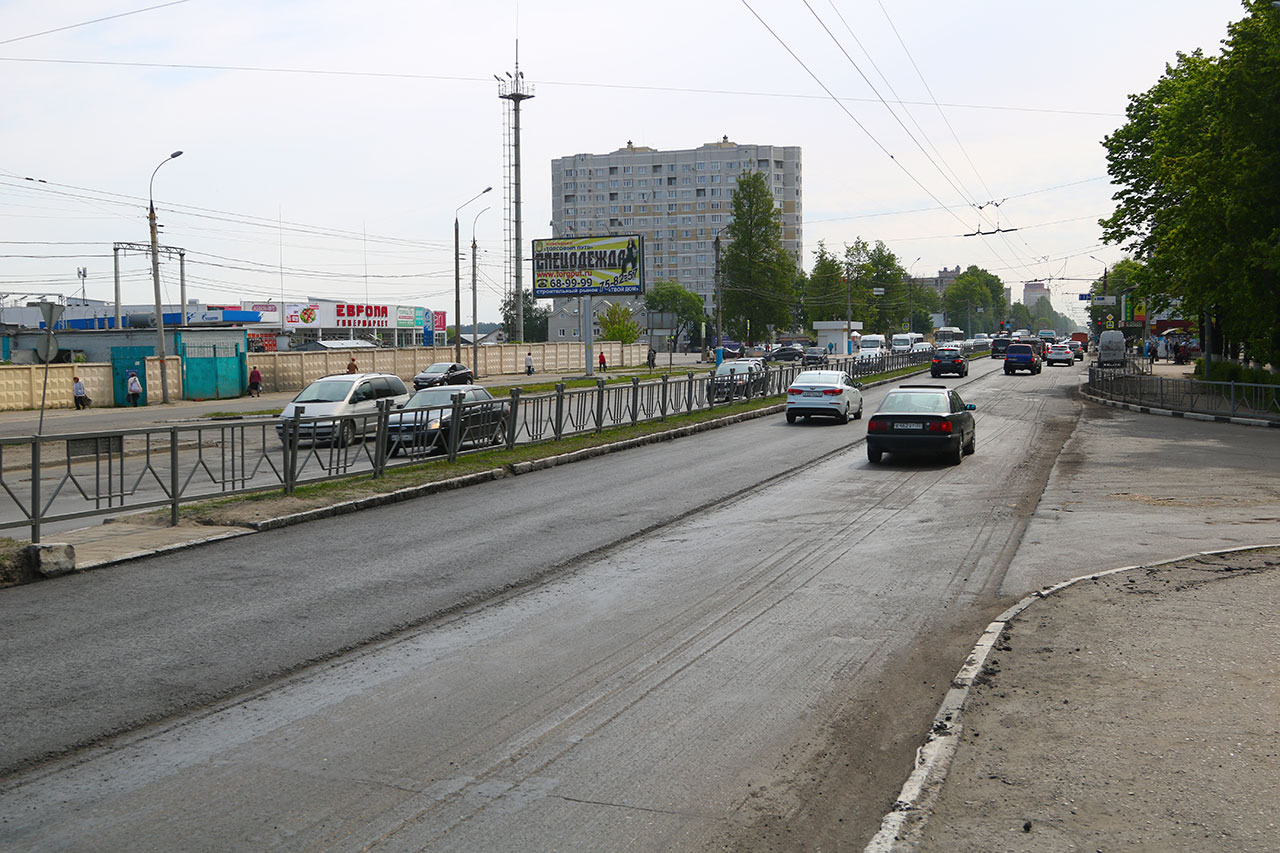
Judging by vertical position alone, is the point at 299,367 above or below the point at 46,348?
below

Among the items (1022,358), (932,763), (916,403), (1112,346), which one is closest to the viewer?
(932,763)

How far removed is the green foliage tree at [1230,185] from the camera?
30.0 meters

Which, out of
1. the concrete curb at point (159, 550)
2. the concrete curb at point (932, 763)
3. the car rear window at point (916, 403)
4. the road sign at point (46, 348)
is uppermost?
the road sign at point (46, 348)

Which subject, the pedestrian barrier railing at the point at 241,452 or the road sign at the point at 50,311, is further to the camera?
the road sign at the point at 50,311

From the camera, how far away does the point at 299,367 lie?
5378 cm

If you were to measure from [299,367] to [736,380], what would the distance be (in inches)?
1070

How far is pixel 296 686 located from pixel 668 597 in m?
3.49

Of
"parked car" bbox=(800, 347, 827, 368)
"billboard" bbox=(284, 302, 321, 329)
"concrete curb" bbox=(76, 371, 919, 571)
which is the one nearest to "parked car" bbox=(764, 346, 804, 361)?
"parked car" bbox=(800, 347, 827, 368)

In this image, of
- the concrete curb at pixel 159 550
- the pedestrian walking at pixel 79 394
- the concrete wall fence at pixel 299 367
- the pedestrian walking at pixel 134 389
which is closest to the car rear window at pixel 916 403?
the concrete curb at pixel 159 550

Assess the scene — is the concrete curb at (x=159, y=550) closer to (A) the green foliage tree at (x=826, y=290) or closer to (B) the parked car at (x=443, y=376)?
(B) the parked car at (x=443, y=376)

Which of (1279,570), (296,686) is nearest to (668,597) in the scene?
(296,686)

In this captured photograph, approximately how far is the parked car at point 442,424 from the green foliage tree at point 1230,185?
21887 millimetres

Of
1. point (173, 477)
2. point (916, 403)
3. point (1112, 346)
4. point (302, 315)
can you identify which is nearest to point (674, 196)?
point (302, 315)

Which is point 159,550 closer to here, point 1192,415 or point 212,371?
point 1192,415
